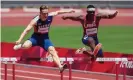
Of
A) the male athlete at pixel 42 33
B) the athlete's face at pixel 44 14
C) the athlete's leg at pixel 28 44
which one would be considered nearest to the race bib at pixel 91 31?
the male athlete at pixel 42 33

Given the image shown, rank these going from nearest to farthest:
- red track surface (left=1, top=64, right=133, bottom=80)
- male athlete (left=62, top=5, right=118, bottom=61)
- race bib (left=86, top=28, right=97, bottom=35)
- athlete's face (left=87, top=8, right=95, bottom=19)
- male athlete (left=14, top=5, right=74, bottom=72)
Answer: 1. male athlete (left=14, top=5, right=74, bottom=72)
2. athlete's face (left=87, top=8, right=95, bottom=19)
3. male athlete (left=62, top=5, right=118, bottom=61)
4. race bib (left=86, top=28, right=97, bottom=35)
5. red track surface (left=1, top=64, right=133, bottom=80)

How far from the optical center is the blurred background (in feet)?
72.2

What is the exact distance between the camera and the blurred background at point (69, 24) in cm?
2200

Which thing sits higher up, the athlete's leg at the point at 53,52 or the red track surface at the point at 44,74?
the athlete's leg at the point at 53,52

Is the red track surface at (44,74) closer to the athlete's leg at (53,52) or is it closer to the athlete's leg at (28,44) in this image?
the athlete's leg at (53,52)

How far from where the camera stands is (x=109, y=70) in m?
12.3

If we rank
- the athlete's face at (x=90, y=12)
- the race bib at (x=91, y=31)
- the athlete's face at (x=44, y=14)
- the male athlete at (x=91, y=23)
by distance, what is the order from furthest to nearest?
the race bib at (x=91, y=31) < the male athlete at (x=91, y=23) < the athlete's face at (x=90, y=12) < the athlete's face at (x=44, y=14)

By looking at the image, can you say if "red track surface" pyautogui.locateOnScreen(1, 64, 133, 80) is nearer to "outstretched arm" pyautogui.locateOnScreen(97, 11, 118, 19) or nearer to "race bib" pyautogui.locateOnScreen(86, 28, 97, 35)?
"race bib" pyautogui.locateOnScreen(86, 28, 97, 35)

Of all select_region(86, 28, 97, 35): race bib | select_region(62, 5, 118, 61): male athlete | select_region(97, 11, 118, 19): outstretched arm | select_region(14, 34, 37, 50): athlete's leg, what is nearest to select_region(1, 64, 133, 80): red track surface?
select_region(62, 5, 118, 61): male athlete

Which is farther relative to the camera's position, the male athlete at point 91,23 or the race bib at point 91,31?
the race bib at point 91,31

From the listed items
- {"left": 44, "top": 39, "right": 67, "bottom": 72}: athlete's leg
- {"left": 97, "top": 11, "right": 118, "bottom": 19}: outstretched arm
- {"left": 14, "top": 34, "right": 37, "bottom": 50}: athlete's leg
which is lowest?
{"left": 44, "top": 39, "right": 67, "bottom": 72}: athlete's leg

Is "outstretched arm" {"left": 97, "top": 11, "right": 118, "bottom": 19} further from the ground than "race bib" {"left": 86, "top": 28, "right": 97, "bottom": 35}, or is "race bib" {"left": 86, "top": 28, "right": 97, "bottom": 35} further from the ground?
"outstretched arm" {"left": 97, "top": 11, "right": 118, "bottom": 19}

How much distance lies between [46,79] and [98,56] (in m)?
3.32

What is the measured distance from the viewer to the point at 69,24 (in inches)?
1245
